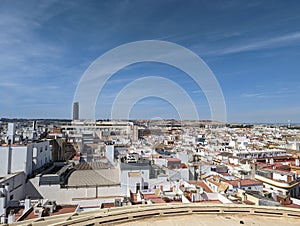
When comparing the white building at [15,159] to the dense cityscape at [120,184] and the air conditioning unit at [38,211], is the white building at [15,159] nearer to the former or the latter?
the dense cityscape at [120,184]

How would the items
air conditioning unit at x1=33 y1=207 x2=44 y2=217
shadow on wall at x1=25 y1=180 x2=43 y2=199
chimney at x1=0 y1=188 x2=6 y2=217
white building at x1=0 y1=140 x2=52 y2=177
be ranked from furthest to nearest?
white building at x1=0 y1=140 x2=52 y2=177
shadow on wall at x1=25 y1=180 x2=43 y2=199
chimney at x1=0 y1=188 x2=6 y2=217
air conditioning unit at x1=33 y1=207 x2=44 y2=217

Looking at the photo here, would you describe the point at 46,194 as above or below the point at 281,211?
below

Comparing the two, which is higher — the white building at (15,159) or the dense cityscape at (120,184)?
the white building at (15,159)

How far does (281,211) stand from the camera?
3.49 metres

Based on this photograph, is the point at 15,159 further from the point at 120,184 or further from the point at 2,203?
the point at 120,184

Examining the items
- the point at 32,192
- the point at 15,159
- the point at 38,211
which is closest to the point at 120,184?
the point at 32,192

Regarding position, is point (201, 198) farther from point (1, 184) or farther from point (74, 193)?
point (1, 184)

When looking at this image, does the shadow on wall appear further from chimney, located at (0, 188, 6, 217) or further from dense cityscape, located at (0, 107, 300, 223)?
chimney, located at (0, 188, 6, 217)

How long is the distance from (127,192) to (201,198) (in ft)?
9.29

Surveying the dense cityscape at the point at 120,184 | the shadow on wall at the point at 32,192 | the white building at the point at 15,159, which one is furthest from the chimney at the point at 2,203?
the white building at the point at 15,159

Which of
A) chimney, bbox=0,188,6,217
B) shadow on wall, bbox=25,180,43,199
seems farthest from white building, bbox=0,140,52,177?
chimney, bbox=0,188,6,217

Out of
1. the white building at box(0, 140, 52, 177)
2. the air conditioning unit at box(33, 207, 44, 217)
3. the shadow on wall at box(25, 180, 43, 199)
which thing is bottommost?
the shadow on wall at box(25, 180, 43, 199)

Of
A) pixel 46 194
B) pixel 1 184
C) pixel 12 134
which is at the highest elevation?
pixel 12 134

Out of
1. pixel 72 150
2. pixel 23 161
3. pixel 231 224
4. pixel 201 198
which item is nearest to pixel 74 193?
pixel 23 161
